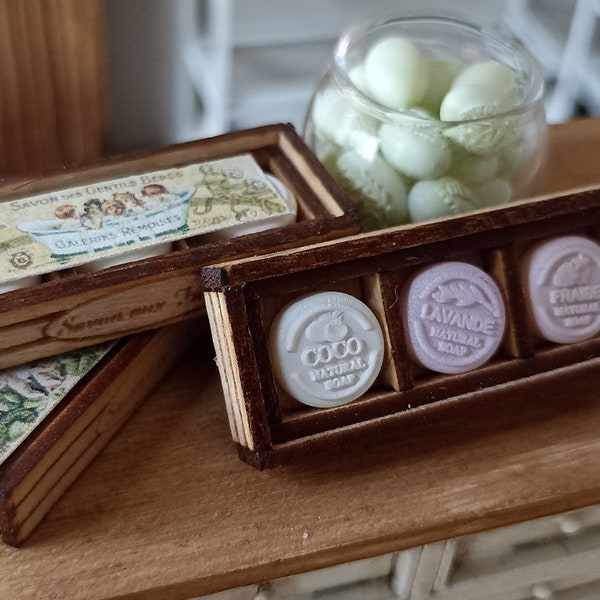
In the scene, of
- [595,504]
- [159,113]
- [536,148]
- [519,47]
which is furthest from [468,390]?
[159,113]

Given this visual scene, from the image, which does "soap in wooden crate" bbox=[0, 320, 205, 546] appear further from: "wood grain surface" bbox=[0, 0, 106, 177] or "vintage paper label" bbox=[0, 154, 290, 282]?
"wood grain surface" bbox=[0, 0, 106, 177]

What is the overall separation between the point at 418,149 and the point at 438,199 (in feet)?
0.13

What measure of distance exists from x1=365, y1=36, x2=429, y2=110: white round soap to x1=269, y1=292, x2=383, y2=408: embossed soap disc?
0.19 meters

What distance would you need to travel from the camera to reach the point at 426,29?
750mm

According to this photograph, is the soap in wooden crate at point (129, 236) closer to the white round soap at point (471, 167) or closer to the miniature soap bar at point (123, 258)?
the miniature soap bar at point (123, 258)

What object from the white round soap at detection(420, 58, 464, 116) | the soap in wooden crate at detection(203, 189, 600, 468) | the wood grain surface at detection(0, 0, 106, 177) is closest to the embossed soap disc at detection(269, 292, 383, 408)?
the soap in wooden crate at detection(203, 189, 600, 468)

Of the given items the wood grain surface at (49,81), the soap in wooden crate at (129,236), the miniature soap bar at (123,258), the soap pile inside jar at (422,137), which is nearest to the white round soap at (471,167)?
the soap pile inside jar at (422,137)

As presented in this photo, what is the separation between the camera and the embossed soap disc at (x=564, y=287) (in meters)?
0.57

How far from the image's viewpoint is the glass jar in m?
0.60

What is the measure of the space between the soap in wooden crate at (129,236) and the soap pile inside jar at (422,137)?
0.13 ft

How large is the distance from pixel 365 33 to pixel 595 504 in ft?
1.45

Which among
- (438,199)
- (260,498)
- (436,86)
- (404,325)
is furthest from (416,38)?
(260,498)

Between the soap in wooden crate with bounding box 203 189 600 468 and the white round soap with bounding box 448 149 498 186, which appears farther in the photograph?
the white round soap with bounding box 448 149 498 186

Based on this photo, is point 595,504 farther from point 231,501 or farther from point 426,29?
point 426,29
